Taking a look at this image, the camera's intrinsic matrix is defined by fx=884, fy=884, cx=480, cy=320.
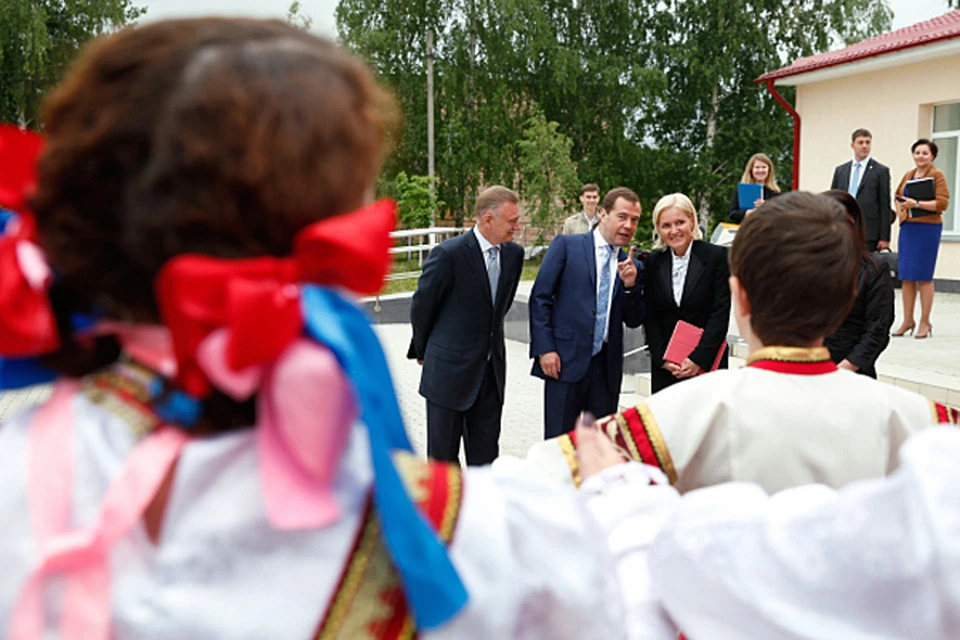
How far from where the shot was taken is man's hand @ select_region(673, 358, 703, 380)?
5.02 metres

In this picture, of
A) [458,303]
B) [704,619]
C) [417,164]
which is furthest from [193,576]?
[417,164]

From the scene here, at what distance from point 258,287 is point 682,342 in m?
4.28

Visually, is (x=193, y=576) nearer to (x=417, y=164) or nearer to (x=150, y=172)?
(x=150, y=172)

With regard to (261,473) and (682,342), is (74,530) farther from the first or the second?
(682,342)

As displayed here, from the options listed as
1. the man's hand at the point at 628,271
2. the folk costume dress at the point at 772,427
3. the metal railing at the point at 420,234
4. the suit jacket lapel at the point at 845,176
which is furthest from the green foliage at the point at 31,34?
the folk costume dress at the point at 772,427

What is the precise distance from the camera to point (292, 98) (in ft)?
2.98

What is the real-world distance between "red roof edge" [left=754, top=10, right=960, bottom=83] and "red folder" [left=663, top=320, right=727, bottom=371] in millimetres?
10052

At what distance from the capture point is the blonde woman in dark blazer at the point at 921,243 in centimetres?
829

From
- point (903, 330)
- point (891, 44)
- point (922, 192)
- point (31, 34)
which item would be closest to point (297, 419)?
point (903, 330)

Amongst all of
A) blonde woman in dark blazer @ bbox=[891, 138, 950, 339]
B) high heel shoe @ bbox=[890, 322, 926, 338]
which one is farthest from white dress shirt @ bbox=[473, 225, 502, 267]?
high heel shoe @ bbox=[890, 322, 926, 338]

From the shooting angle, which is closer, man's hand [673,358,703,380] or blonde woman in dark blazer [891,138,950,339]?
man's hand [673,358,703,380]

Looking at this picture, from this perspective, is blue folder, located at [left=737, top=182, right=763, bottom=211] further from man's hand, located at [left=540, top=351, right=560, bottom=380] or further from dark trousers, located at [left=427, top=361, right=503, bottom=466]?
dark trousers, located at [left=427, top=361, right=503, bottom=466]

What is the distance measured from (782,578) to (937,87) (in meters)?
14.6

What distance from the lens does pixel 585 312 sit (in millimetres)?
5320
